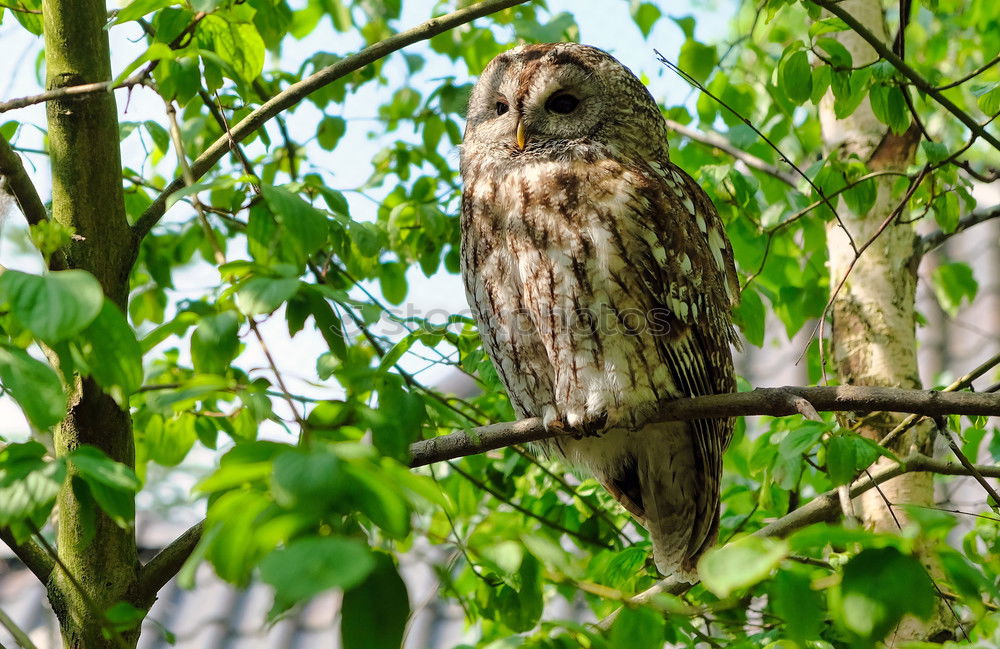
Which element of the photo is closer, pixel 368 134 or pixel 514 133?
pixel 514 133

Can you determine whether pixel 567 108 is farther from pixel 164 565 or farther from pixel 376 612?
pixel 376 612

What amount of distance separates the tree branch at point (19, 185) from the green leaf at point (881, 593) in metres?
1.35

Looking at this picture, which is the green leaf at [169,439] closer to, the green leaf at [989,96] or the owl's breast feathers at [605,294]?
the owl's breast feathers at [605,294]

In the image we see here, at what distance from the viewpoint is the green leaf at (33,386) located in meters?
1.00

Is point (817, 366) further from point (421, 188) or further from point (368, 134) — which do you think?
point (368, 134)

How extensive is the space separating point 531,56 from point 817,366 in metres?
1.30

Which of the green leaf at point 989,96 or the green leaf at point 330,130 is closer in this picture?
the green leaf at point 989,96

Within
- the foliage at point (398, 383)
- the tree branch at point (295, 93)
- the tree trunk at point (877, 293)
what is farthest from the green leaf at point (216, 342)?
the tree trunk at point (877, 293)

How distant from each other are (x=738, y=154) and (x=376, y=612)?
2.52m

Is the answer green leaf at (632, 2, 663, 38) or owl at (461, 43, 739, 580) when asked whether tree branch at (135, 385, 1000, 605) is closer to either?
owl at (461, 43, 739, 580)

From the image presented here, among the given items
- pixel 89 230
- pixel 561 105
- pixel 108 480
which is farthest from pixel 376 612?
pixel 561 105

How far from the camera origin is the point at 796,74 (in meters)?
2.06

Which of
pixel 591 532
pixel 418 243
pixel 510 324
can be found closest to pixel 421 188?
pixel 418 243

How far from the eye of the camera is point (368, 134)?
370 centimetres
